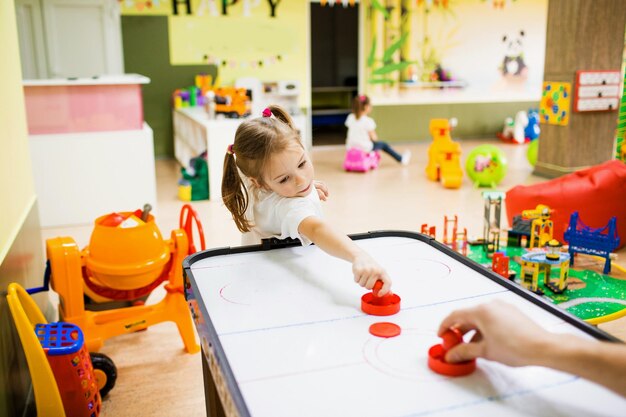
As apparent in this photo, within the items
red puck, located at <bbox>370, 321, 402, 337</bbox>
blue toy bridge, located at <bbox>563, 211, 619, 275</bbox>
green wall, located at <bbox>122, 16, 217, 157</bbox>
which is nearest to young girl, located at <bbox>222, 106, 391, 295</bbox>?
red puck, located at <bbox>370, 321, 402, 337</bbox>

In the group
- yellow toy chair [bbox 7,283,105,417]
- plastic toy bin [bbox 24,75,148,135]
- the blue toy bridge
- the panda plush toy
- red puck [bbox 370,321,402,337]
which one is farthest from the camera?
the panda plush toy

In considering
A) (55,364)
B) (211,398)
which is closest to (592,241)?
(211,398)

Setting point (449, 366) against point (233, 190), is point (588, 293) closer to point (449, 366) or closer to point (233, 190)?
point (233, 190)

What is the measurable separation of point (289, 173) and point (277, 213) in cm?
14

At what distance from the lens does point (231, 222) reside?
176 inches

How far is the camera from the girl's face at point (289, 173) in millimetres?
1602

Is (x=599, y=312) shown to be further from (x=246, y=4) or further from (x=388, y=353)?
(x=246, y=4)

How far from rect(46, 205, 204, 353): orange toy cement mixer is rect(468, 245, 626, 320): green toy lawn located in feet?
4.72

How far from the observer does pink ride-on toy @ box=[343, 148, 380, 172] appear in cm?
649

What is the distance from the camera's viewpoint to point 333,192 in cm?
554

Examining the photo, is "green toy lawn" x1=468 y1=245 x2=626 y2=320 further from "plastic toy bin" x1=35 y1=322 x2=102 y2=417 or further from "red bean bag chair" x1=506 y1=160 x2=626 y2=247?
"plastic toy bin" x1=35 y1=322 x2=102 y2=417

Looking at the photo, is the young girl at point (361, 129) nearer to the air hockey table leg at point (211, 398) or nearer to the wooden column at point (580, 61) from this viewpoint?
the wooden column at point (580, 61)

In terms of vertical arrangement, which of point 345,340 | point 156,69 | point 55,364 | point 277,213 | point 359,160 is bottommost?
point 359,160

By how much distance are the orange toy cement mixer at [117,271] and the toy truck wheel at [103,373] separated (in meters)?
0.16
